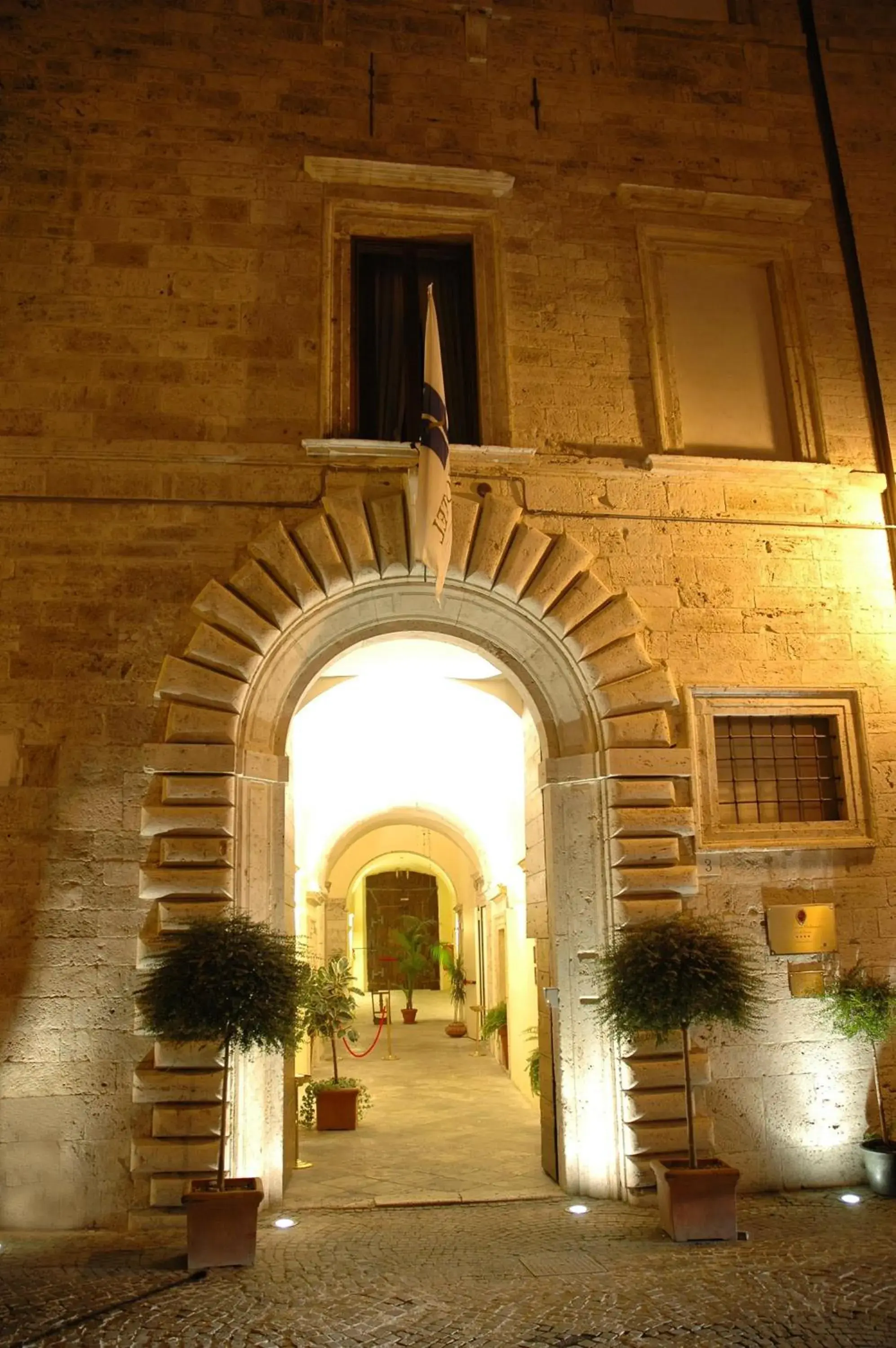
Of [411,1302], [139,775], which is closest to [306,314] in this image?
[139,775]

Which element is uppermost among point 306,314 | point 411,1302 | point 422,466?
point 306,314

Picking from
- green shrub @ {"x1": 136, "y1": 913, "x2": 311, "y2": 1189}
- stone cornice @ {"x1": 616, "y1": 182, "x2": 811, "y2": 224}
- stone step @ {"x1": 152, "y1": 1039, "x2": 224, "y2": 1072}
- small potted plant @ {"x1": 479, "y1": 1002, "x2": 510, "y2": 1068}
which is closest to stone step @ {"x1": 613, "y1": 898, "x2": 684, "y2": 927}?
green shrub @ {"x1": 136, "y1": 913, "x2": 311, "y2": 1189}

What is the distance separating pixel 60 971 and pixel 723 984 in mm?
3969

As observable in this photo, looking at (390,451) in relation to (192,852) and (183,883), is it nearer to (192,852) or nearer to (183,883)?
(192,852)

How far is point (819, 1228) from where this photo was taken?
5.57 meters

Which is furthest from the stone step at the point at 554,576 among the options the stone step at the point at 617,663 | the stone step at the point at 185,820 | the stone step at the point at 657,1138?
the stone step at the point at 657,1138

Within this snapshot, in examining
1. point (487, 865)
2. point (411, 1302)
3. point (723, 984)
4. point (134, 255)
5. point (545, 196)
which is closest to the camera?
point (411, 1302)

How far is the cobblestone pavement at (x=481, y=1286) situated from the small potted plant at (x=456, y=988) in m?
11.0

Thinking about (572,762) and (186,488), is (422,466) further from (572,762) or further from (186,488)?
(572,762)

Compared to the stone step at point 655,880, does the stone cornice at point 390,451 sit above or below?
above

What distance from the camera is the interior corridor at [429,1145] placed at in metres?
6.53

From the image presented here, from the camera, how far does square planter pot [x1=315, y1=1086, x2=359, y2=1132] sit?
875 cm

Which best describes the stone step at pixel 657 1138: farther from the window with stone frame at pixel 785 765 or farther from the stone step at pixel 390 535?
the stone step at pixel 390 535

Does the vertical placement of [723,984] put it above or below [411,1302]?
above
